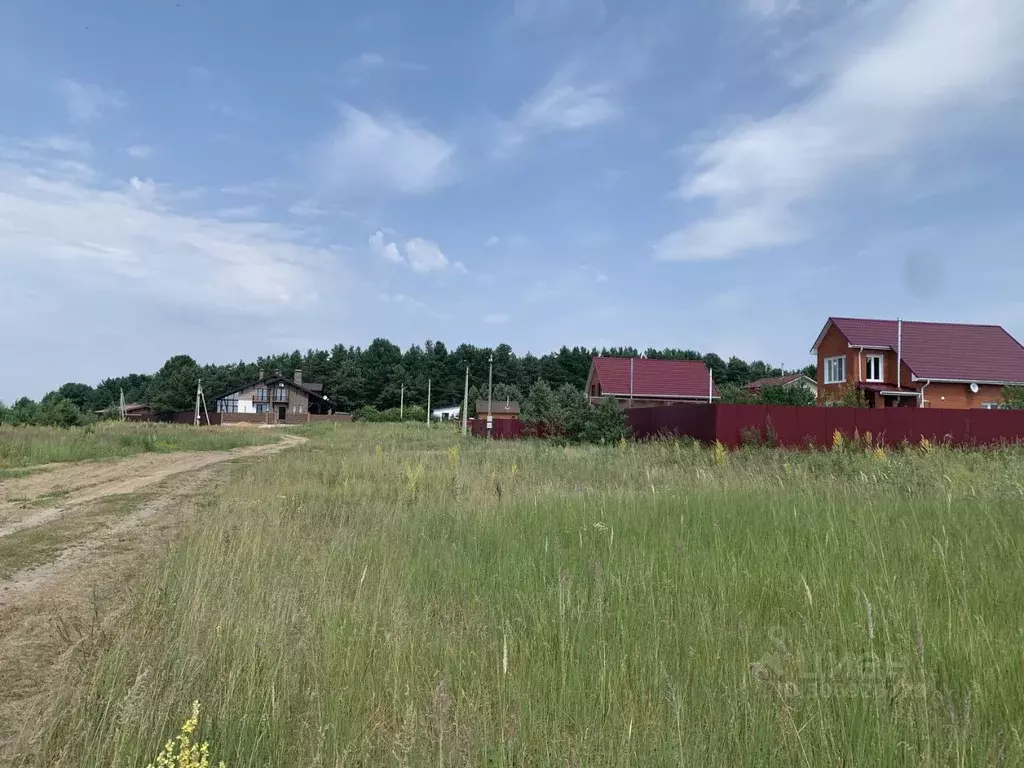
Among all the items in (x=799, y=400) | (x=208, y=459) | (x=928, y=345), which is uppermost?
(x=928, y=345)

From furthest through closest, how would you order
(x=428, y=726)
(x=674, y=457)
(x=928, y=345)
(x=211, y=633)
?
(x=928, y=345), (x=674, y=457), (x=211, y=633), (x=428, y=726)

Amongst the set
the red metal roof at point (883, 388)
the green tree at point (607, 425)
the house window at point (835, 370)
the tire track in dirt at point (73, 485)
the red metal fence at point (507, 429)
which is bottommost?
the tire track in dirt at point (73, 485)

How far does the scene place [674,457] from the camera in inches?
553

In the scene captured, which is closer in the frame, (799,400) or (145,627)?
(145,627)

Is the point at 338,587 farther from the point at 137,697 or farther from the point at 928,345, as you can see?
the point at 928,345

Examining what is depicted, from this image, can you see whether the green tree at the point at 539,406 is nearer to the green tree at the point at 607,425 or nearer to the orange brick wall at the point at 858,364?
the green tree at the point at 607,425

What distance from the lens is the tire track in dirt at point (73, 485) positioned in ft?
27.8

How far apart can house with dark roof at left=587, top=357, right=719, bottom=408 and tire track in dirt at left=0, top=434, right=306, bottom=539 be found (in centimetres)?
3380

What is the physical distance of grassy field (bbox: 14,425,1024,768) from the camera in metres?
2.07

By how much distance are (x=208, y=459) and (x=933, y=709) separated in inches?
855

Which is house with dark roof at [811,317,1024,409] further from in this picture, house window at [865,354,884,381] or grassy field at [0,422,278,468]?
grassy field at [0,422,278,468]

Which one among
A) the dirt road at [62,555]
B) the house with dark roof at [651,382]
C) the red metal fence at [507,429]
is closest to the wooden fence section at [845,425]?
the red metal fence at [507,429]

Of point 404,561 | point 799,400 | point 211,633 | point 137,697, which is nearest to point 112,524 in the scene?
point 404,561

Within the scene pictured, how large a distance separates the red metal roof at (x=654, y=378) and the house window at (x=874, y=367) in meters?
14.7
